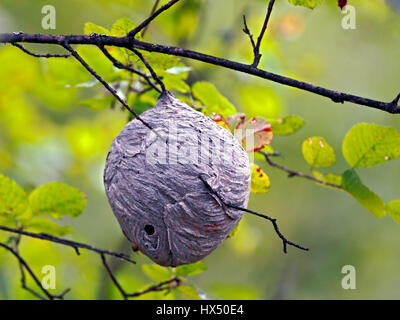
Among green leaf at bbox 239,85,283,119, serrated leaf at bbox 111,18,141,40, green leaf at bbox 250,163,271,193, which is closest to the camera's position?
serrated leaf at bbox 111,18,141,40

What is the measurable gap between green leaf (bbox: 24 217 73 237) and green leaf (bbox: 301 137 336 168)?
2.99ft

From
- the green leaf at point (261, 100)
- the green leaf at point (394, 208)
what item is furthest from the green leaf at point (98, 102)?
the green leaf at point (261, 100)

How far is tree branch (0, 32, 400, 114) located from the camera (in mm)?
1078

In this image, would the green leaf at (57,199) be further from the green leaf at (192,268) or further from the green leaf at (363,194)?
the green leaf at (363,194)

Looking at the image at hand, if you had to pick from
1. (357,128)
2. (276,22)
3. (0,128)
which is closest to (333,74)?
(276,22)

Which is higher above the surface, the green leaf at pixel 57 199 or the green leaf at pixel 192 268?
the green leaf at pixel 57 199

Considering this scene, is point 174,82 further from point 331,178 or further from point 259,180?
point 331,178

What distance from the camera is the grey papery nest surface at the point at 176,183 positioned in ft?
4.22

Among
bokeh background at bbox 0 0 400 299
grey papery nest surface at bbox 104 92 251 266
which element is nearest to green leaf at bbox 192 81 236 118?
grey papery nest surface at bbox 104 92 251 266

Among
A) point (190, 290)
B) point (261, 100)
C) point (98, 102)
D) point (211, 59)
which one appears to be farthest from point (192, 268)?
point (261, 100)

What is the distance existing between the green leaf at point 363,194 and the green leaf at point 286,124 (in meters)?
0.25

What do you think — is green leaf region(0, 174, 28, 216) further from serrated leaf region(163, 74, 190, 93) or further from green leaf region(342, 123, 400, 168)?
green leaf region(342, 123, 400, 168)

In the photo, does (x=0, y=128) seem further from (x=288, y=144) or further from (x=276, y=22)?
(x=288, y=144)

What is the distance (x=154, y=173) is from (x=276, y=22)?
2.98m
